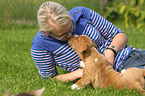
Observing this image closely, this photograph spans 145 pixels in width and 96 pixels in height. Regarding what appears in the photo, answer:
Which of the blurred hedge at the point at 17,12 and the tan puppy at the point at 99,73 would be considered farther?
the blurred hedge at the point at 17,12

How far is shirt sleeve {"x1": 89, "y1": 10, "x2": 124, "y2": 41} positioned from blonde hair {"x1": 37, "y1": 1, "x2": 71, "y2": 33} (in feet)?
1.95

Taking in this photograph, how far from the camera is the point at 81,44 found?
2.81 m

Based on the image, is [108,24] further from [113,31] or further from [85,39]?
[85,39]

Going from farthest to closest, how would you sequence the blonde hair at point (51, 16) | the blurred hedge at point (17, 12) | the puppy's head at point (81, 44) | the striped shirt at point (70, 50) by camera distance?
1. the blurred hedge at point (17, 12)
2. the striped shirt at point (70, 50)
3. the puppy's head at point (81, 44)
4. the blonde hair at point (51, 16)

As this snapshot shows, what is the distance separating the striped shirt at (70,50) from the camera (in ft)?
9.75

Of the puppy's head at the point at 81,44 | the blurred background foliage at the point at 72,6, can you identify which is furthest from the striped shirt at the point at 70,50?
the blurred background foliage at the point at 72,6

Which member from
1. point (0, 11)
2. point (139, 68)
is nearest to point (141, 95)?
point (139, 68)

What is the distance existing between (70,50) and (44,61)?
0.38m

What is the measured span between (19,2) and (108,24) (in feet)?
17.7

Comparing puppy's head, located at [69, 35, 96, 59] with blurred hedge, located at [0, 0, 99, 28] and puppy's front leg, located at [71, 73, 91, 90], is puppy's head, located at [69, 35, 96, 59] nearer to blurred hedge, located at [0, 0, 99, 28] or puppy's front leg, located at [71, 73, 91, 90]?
puppy's front leg, located at [71, 73, 91, 90]

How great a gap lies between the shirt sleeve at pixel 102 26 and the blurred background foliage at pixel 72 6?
390 centimetres

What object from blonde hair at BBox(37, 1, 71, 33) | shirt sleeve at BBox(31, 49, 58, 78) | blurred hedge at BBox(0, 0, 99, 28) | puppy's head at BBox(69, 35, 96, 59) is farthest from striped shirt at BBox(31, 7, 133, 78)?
blurred hedge at BBox(0, 0, 99, 28)

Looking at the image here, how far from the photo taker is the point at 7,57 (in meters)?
4.09

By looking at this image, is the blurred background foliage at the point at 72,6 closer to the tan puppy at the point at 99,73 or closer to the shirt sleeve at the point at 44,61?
the shirt sleeve at the point at 44,61
